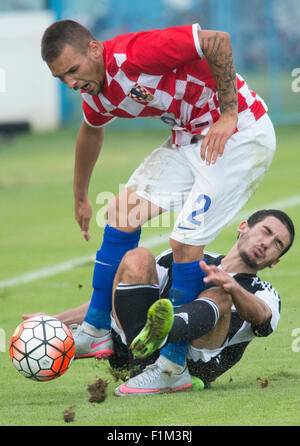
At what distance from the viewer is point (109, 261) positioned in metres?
5.43

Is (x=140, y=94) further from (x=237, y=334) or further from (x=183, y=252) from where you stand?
(x=237, y=334)

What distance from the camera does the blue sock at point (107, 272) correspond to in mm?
5352

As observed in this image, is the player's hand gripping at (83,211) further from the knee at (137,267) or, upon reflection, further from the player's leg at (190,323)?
the player's leg at (190,323)

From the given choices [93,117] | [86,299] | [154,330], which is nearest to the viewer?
[154,330]

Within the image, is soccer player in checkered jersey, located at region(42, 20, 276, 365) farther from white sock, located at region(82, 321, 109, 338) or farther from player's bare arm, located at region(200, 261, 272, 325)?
player's bare arm, located at region(200, 261, 272, 325)

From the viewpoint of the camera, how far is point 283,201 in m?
11.8

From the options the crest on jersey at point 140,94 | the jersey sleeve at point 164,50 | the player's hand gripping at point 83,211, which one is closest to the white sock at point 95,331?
the player's hand gripping at point 83,211

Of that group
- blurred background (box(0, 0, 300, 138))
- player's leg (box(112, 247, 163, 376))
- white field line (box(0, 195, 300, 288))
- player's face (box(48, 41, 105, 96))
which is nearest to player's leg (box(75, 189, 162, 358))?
player's leg (box(112, 247, 163, 376))

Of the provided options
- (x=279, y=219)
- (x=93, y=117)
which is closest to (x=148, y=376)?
(x=279, y=219)

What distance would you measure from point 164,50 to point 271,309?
142cm

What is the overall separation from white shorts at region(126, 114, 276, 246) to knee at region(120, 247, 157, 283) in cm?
19
